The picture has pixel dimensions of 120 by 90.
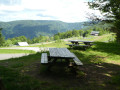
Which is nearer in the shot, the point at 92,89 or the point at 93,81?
the point at 92,89

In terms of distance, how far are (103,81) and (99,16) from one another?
8846 millimetres

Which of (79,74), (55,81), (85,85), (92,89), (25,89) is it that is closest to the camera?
(25,89)

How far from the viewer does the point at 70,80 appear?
4531 mm

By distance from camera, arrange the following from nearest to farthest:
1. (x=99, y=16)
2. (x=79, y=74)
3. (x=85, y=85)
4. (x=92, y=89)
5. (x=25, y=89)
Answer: (x=25, y=89), (x=92, y=89), (x=85, y=85), (x=79, y=74), (x=99, y=16)

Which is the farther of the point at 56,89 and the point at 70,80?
the point at 70,80

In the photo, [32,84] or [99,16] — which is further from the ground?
[99,16]

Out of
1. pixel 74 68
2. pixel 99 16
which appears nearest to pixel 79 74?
pixel 74 68

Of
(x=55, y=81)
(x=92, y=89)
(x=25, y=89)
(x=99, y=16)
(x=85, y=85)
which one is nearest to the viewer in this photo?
(x=25, y=89)

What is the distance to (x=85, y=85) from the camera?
4.08m

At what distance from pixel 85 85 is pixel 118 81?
4.35 ft

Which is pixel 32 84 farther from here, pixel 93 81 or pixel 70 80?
pixel 93 81

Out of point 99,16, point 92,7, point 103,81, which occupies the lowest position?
point 103,81

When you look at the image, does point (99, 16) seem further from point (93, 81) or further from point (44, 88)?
point (44, 88)

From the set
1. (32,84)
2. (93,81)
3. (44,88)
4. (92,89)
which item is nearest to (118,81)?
(93,81)
